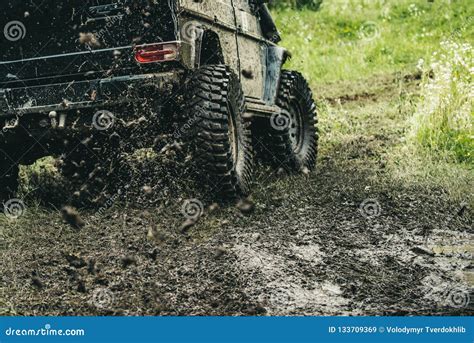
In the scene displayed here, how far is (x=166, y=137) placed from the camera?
532cm

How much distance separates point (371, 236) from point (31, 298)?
8.01 ft

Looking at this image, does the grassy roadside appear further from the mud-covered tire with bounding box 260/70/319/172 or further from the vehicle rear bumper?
the vehicle rear bumper

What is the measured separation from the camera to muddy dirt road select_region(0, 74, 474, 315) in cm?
388

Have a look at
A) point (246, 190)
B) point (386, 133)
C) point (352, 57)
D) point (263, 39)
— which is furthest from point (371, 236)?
point (352, 57)

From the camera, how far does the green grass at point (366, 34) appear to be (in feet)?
44.9

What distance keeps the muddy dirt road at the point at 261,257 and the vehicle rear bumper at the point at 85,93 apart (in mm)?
876

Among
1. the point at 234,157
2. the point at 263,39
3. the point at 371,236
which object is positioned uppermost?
the point at 263,39

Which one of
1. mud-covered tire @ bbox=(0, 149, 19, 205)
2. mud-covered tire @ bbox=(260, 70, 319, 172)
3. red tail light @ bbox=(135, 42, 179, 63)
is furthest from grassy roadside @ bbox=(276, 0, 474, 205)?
mud-covered tire @ bbox=(0, 149, 19, 205)

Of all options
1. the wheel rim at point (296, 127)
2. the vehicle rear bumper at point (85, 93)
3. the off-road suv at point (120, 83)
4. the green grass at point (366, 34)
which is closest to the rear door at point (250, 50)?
the off-road suv at point (120, 83)

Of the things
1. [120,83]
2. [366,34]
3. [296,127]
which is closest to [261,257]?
[120,83]

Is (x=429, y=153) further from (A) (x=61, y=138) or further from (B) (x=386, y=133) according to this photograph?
(A) (x=61, y=138)

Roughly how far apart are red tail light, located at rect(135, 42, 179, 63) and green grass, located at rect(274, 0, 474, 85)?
27.3 ft

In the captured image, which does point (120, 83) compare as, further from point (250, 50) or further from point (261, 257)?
point (250, 50)

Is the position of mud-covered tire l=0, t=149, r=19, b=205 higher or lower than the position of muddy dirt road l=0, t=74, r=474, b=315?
higher
